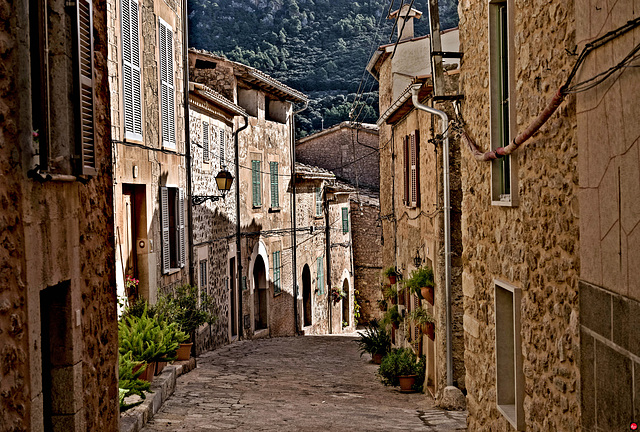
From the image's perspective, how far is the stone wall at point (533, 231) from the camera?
14.5ft

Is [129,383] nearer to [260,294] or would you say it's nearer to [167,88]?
[167,88]

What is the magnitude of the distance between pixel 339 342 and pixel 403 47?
8.16m

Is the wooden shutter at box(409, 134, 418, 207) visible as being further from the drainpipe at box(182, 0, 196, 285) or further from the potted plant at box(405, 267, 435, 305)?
the drainpipe at box(182, 0, 196, 285)

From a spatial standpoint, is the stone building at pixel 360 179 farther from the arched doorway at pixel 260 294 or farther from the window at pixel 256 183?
the window at pixel 256 183

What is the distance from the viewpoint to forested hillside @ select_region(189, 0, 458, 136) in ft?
182

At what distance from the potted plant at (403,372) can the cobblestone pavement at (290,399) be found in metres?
0.19

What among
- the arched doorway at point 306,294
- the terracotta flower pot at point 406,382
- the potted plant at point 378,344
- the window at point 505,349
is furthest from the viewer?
the arched doorway at point 306,294

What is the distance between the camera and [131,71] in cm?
1095

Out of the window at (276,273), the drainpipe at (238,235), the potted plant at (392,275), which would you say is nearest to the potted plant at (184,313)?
the potted plant at (392,275)

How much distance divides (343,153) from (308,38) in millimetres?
33167

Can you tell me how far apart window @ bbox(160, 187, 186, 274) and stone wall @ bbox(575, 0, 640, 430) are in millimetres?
9479

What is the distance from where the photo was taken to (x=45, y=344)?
5215 millimetres

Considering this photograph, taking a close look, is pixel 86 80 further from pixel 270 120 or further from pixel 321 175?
pixel 321 175

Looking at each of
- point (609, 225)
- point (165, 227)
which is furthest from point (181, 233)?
point (609, 225)
